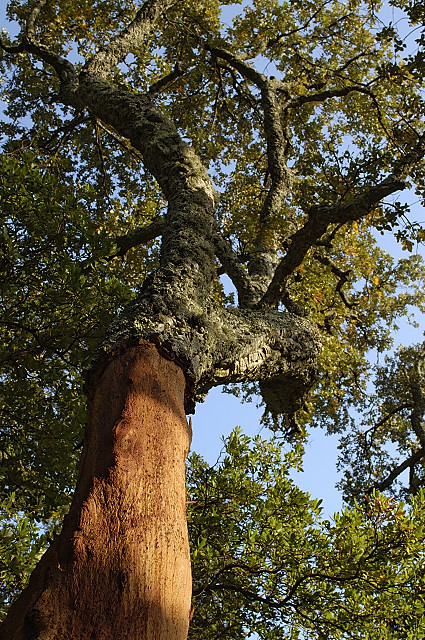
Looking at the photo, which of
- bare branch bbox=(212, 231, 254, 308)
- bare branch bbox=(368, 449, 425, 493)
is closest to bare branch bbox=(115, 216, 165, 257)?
bare branch bbox=(212, 231, 254, 308)

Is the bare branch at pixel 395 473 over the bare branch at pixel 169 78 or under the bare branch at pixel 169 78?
under

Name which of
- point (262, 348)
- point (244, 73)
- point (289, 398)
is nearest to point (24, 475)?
point (262, 348)

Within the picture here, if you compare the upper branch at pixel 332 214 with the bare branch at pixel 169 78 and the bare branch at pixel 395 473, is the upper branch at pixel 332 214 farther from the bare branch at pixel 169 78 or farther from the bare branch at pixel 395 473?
the bare branch at pixel 395 473

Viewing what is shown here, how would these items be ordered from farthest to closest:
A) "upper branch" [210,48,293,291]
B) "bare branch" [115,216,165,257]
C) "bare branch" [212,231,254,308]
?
"bare branch" [115,216,165,257] → "upper branch" [210,48,293,291] → "bare branch" [212,231,254,308]

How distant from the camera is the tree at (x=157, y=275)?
207cm

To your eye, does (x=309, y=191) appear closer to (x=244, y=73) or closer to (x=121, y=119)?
(x=121, y=119)

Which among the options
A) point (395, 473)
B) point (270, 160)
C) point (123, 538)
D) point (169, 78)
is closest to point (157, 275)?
point (123, 538)

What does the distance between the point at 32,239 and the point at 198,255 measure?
60.4 inches

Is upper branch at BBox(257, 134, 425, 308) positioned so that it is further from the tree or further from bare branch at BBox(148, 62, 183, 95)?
bare branch at BBox(148, 62, 183, 95)

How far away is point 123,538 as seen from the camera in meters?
2.00

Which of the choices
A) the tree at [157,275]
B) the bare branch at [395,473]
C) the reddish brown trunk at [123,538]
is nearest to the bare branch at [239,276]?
the tree at [157,275]

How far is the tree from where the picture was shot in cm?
207

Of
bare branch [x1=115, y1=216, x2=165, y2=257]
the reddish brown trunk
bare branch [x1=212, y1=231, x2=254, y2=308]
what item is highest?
bare branch [x1=115, y1=216, x2=165, y2=257]

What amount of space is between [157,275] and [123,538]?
79.3 inches
